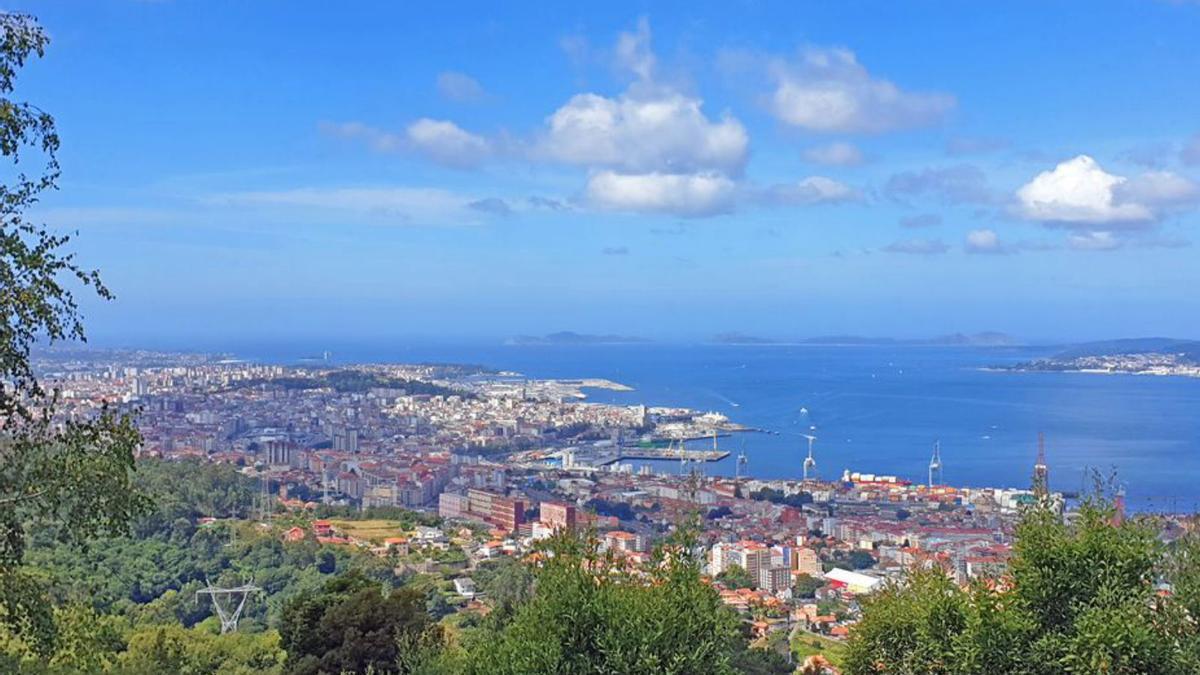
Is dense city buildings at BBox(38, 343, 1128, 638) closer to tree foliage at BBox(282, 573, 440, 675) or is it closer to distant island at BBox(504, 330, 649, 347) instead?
tree foliage at BBox(282, 573, 440, 675)

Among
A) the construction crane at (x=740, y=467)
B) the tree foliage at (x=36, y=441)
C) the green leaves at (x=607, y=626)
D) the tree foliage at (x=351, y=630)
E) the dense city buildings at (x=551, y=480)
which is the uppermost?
the tree foliage at (x=36, y=441)

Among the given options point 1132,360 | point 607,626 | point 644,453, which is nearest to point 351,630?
point 607,626

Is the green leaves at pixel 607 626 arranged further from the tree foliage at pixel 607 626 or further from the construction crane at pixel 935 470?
the construction crane at pixel 935 470

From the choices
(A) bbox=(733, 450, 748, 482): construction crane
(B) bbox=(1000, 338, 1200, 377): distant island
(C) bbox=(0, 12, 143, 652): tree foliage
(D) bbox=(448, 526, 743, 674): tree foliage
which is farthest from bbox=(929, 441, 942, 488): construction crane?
(B) bbox=(1000, 338, 1200, 377): distant island

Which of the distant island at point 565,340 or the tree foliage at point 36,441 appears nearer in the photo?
the tree foliage at point 36,441

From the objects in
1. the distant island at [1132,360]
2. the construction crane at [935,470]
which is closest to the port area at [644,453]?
the construction crane at [935,470]

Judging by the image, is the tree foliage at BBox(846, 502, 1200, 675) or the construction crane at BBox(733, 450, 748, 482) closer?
the tree foliage at BBox(846, 502, 1200, 675)

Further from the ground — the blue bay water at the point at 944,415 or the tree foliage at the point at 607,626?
the tree foliage at the point at 607,626

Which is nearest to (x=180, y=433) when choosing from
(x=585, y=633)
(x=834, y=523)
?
(x=834, y=523)
